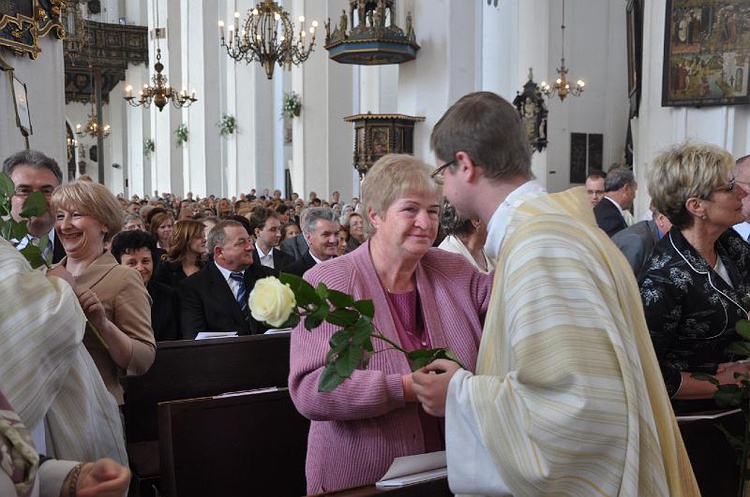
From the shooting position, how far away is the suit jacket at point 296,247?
823 centimetres

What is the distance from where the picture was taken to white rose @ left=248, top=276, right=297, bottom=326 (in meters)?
1.82

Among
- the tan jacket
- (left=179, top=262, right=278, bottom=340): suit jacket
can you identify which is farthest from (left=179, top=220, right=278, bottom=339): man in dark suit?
the tan jacket

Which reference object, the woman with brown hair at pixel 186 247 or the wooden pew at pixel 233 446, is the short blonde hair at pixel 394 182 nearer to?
the wooden pew at pixel 233 446

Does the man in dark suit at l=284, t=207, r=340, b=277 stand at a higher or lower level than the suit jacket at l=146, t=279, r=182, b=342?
higher

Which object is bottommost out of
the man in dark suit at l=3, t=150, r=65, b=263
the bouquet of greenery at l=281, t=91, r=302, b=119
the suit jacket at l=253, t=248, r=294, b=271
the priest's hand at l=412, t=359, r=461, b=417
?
the suit jacket at l=253, t=248, r=294, b=271

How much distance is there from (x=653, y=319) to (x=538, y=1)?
20.9 meters

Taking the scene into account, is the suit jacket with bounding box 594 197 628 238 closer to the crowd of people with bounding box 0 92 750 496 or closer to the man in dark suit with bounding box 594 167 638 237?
the man in dark suit with bounding box 594 167 638 237

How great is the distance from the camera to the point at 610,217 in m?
7.19

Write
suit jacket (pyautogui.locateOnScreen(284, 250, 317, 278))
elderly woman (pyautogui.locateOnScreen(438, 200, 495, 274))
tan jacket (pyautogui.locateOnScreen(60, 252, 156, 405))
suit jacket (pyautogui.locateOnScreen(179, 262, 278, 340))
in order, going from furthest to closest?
1. suit jacket (pyautogui.locateOnScreen(284, 250, 317, 278))
2. suit jacket (pyautogui.locateOnScreen(179, 262, 278, 340))
3. elderly woman (pyautogui.locateOnScreen(438, 200, 495, 274))
4. tan jacket (pyautogui.locateOnScreen(60, 252, 156, 405))

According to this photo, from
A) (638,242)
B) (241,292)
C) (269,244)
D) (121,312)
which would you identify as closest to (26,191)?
(121,312)

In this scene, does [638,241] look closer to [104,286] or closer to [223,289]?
[223,289]

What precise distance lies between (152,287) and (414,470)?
3450mm

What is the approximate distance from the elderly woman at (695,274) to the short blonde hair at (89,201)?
7.49ft

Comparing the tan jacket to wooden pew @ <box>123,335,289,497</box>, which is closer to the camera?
the tan jacket
